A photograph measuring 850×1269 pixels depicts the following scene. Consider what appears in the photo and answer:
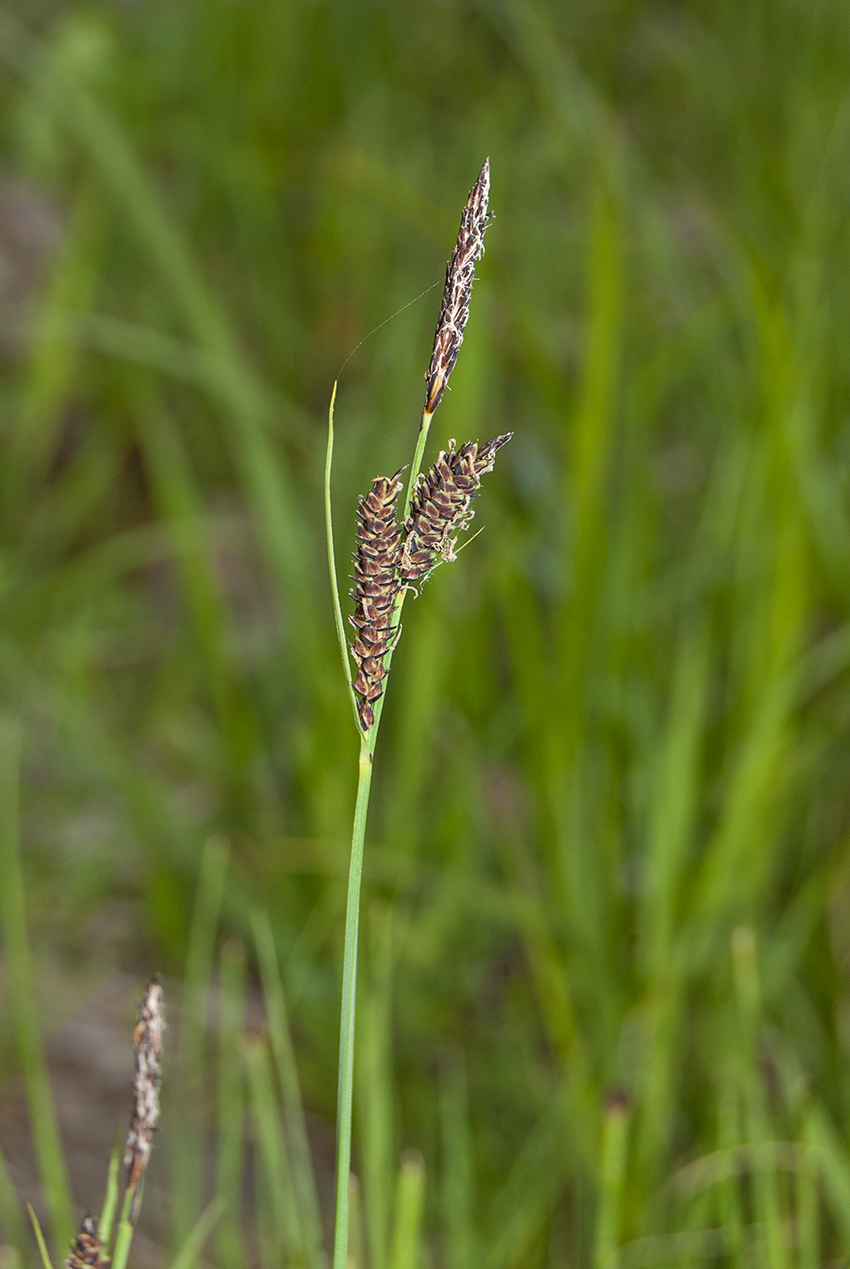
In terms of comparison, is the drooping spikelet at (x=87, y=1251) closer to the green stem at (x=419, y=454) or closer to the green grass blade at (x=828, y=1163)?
the green stem at (x=419, y=454)

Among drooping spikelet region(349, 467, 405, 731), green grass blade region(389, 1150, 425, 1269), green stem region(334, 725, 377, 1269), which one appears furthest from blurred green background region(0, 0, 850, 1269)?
drooping spikelet region(349, 467, 405, 731)

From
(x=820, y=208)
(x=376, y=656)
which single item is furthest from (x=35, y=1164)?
(x=820, y=208)

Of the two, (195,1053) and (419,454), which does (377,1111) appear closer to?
(195,1053)

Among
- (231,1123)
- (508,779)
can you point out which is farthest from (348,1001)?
(508,779)

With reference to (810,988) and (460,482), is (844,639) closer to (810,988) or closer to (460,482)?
(810,988)

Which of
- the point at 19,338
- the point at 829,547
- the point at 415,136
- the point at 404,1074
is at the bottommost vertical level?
the point at 404,1074

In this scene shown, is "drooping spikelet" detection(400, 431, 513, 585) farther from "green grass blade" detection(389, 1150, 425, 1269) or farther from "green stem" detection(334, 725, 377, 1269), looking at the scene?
"green grass blade" detection(389, 1150, 425, 1269)

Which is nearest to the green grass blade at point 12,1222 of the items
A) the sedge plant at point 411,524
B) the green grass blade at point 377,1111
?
the green grass blade at point 377,1111

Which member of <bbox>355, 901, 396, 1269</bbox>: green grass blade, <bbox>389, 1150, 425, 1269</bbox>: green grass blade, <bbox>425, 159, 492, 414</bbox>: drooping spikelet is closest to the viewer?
<bbox>425, 159, 492, 414</bbox>: drooping spikelet

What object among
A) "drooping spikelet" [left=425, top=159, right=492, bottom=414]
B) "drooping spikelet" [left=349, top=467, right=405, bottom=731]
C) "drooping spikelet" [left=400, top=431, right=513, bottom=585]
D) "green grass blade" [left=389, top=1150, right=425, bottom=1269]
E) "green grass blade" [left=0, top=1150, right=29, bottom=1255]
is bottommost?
"green grass blade" [left=389, top=1150, right=425, bottom=1269]
